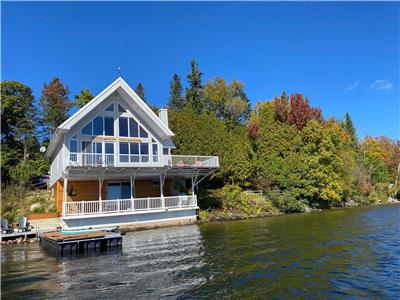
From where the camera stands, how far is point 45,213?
26094 millimetres

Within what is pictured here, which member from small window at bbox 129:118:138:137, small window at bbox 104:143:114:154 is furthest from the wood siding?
small window at bbox 129:118:138:137

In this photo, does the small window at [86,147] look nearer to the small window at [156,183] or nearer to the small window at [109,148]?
the small window at [109,148]

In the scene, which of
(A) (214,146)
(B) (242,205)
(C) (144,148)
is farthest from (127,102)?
(B) (242,205)

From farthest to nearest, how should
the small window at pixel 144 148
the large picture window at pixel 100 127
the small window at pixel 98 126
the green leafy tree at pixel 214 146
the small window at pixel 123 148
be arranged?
the green leafy tree at pixel 214 146
the small window at pixel 144 148
the small window at pixel 123 148
the small window at pixel 98 126
the large picture window at pixel 100 127

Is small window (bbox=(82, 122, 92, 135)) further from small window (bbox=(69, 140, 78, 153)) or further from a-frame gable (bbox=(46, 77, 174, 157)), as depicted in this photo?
small window (bbox=(69, 140, 78, 153))

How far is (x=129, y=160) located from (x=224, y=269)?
58.7ft

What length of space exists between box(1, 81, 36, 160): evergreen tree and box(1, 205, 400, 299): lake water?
26.7 m

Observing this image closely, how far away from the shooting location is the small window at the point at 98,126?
27.6 meters

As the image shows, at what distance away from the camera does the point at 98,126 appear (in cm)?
2783

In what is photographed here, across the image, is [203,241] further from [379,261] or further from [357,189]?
[357,189]

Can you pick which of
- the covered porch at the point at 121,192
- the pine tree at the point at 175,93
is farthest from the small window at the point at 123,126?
the pine tree at the point at 175,93

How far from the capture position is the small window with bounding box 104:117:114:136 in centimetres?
2819

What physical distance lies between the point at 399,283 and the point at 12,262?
14.7 m

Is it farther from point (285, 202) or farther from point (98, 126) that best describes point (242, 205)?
point (98, 126)
